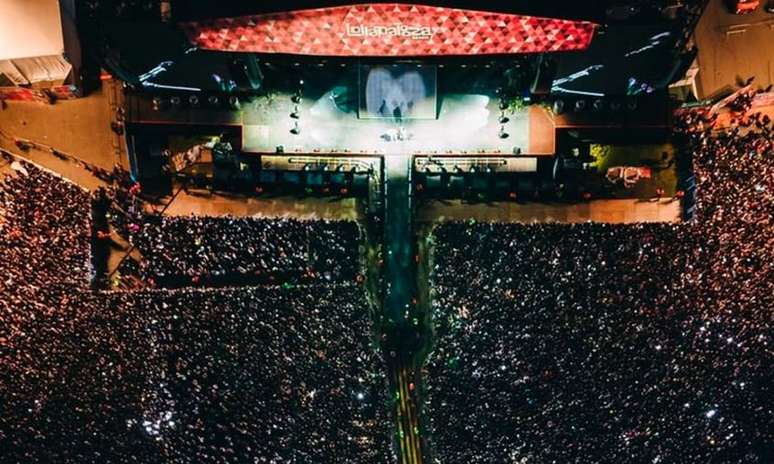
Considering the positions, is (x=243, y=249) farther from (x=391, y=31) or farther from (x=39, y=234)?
(x=391, y=31)

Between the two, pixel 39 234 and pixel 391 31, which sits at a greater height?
pixel 391 31

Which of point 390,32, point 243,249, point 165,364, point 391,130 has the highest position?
point 390,32

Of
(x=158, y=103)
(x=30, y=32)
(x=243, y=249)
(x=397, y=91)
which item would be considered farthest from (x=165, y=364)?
(x=397, y=91)

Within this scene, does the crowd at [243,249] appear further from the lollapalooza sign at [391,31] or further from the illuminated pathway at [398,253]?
the lollapalooza sign at [391,31]

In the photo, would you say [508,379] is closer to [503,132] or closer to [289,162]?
[503,132]

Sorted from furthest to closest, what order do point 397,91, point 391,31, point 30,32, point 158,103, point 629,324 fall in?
point 629,324 → point 397,91 → point 158,103 → point 30,32 → point 391,31

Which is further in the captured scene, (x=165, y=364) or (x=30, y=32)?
(x=165, y=364)

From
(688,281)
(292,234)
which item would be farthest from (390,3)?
(688,281)
